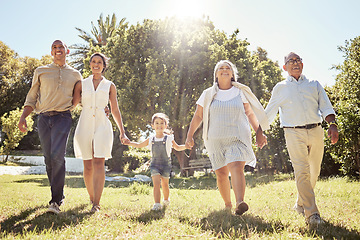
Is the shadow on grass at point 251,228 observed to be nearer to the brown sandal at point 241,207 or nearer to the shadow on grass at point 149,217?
the brown sandal at point 241,207

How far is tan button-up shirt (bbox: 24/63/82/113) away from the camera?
179 inches

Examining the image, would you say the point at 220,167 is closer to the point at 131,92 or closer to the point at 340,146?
the point at 340,146

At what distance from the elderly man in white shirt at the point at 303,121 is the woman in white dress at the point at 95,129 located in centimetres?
256

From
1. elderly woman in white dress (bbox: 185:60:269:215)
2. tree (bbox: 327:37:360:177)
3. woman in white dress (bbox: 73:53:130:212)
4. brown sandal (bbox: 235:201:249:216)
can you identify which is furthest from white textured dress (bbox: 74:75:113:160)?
tree (bbox: 327:37:360:177)

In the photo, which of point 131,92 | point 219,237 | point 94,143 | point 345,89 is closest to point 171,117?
point 131,92

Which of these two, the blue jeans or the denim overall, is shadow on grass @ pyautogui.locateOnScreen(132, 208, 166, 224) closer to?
the denim overall

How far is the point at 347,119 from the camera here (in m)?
8.80

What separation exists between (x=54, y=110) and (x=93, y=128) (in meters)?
0.63

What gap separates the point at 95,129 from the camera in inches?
181

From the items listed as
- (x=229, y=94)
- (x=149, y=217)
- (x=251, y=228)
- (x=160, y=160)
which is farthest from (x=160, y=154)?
(x=251, y=228)

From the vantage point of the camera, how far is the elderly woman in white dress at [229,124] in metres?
4.11

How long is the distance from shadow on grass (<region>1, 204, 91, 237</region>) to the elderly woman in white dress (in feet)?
6.39

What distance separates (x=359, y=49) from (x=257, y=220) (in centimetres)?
986

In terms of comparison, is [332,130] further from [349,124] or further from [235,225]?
[349,124]
